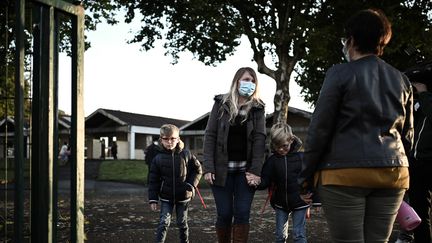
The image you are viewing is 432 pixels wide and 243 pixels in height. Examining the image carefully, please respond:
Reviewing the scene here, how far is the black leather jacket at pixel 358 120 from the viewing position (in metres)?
2.90

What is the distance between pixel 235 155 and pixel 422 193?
6.58ft

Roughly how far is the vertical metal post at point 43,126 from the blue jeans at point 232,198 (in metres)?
2.04

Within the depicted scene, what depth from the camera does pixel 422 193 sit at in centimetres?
552

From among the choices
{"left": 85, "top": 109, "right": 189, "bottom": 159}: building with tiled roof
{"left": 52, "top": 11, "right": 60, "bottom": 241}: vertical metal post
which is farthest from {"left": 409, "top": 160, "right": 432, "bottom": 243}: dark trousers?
{"left": 85, "top": 109, "right": 189, "bottom": 159}: building with tiled roof

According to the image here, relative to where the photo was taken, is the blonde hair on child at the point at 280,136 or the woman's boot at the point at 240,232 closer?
the woman's boot at the point at 240,232

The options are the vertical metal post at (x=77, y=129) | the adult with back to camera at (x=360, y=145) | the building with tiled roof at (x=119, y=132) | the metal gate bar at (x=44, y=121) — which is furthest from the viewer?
the building with tiled roof at (x=119, y=132)

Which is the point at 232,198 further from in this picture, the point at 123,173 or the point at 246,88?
the point at 123,173

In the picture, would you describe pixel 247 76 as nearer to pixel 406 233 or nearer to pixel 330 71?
pixel 330 71

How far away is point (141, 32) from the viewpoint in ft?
77.9

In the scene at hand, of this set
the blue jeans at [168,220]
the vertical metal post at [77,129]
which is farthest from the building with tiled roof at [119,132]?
the vertical metal post at [77,129]

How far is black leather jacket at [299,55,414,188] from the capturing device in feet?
9.52

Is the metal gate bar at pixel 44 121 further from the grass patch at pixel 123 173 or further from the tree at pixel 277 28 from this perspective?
the grass patch at pixel 123 173

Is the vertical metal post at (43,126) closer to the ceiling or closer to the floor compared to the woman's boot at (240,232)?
closer to the ceiling

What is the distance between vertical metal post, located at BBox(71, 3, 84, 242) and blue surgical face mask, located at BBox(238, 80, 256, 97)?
6.62 ft
